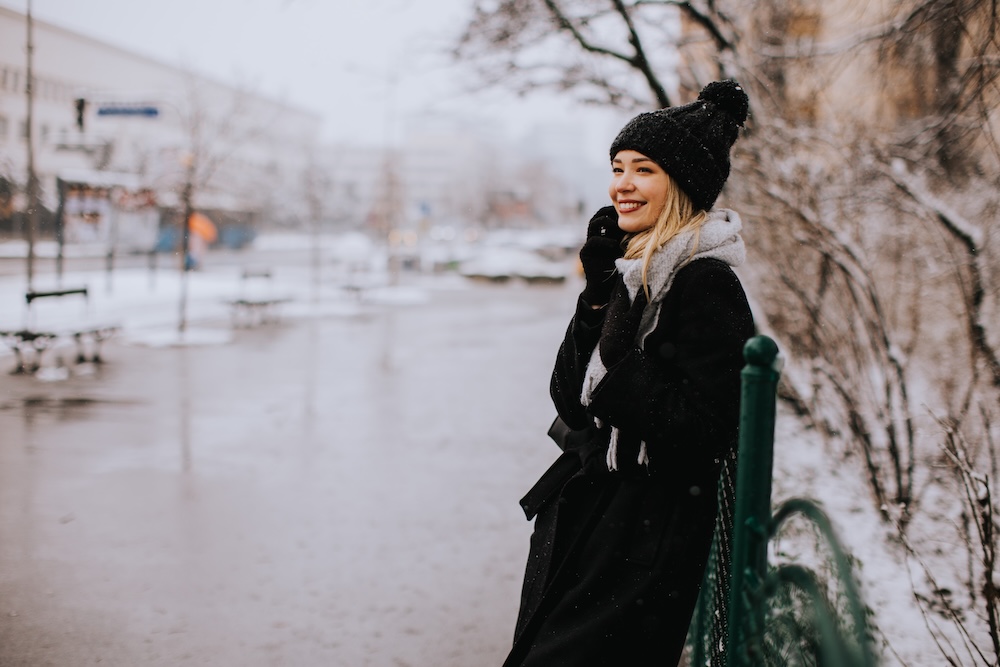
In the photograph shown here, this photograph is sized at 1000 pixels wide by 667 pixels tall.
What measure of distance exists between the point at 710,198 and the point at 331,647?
2.77 m

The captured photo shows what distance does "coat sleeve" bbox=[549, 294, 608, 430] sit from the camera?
2.15 metres

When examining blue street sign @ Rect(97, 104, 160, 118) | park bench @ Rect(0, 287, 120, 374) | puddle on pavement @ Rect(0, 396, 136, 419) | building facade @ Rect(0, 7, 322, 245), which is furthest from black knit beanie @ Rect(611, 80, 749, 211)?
blue street sign @ Rect(97, 104, 160, 118)

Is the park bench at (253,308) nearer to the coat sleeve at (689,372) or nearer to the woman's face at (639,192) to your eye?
the woman's face at (639,192)

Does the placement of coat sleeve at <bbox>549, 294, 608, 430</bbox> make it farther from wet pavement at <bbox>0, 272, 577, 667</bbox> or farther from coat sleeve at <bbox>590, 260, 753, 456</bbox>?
wet pavement at <bbox>0, 272, 577, 667</bbox>

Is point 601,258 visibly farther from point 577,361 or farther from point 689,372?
point 689,372

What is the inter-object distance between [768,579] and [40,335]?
10554 mm

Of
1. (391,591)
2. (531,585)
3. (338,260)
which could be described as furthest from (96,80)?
(531,585)

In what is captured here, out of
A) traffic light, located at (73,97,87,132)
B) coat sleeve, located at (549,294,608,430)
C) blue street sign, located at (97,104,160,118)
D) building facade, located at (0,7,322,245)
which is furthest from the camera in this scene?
building facade, located at (0,7,322,245)

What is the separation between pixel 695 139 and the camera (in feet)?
6.75

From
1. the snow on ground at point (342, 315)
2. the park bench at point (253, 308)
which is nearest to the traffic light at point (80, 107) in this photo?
the snow on ground at point (342, 315)

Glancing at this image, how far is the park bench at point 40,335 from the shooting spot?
10.2 m

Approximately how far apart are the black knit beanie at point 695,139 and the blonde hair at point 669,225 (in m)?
0.02

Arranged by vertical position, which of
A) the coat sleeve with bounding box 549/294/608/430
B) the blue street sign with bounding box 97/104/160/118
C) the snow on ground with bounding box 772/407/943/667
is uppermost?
the blue street sign with bounding box 97/104/160/118

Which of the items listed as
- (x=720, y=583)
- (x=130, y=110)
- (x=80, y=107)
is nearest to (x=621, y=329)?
(x=720, y=583)
